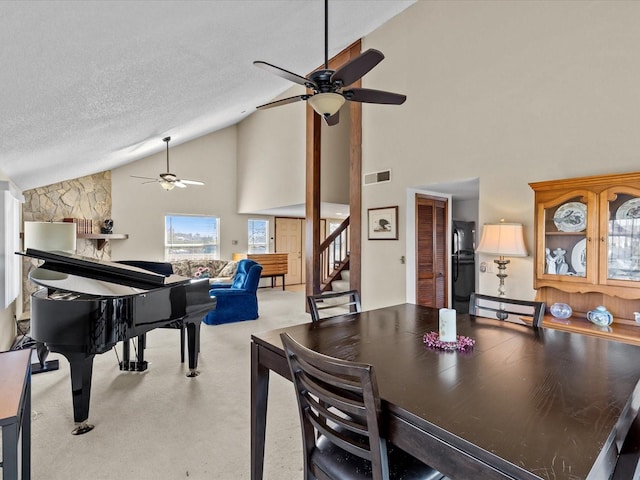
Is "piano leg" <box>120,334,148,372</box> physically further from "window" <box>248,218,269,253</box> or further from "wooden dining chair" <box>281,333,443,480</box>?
"window" <box>248,218,269,253</box>

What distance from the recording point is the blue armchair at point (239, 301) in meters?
5.25

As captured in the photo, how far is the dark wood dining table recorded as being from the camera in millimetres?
835

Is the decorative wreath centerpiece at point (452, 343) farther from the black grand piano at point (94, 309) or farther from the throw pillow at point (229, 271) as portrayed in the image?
the throw pillow at point (229, 271)

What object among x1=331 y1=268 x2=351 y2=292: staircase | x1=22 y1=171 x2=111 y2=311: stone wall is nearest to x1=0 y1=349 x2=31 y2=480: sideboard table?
x1=22 y1=171 x2=111 y2=311: stone wall

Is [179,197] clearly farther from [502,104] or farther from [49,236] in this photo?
[502,104]

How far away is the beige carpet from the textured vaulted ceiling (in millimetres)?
2032

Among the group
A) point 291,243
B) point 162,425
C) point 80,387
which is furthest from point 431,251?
point 291,243

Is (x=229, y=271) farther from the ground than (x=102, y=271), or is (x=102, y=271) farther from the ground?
(x=102, y=271)

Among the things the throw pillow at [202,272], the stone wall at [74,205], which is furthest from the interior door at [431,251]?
the stone wall at [74,205]

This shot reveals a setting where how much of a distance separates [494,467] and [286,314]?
534 centimetres

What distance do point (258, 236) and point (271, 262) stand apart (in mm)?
1021

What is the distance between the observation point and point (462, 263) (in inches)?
219

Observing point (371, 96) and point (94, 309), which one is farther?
point (371, 96)

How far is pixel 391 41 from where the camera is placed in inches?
183
